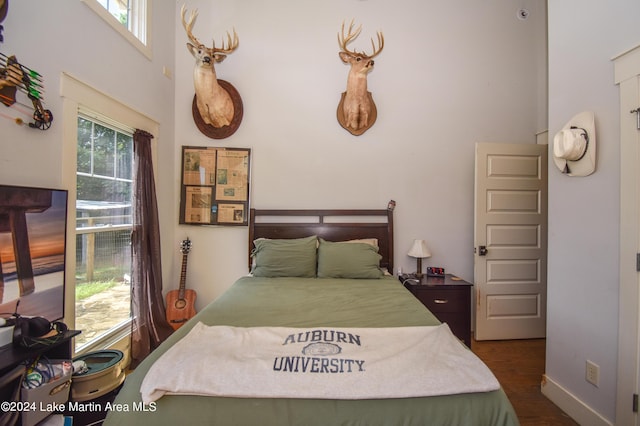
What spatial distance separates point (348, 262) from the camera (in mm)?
2492

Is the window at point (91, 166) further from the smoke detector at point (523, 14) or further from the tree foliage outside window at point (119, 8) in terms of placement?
the smoke detector at point (523, 14)

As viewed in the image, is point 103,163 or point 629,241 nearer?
point 629,241

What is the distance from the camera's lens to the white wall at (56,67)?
1435mm

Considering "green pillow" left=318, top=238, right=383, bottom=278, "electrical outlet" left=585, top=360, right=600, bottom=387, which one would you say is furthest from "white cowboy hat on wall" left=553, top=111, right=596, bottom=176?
"green pillow" left=318, top=238, right=383, bottom=278

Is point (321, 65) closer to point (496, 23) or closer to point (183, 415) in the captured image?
point (496, 23)

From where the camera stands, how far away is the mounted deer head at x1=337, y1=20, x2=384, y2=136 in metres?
2.63

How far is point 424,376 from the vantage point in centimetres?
102

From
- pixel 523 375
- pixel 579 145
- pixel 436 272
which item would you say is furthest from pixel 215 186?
pixel 523 375

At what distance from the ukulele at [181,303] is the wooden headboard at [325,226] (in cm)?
70

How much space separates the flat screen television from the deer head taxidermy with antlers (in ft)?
5.00

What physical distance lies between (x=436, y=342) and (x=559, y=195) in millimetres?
1521

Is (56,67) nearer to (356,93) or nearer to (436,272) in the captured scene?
(356,93)

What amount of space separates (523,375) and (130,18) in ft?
15.0

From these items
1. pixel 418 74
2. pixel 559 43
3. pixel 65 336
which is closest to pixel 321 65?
pixel 418 74
